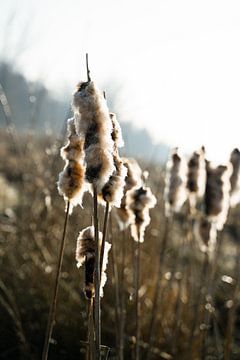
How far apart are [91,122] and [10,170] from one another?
9311mm

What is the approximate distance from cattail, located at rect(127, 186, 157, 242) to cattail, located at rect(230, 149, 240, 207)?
0.62 m

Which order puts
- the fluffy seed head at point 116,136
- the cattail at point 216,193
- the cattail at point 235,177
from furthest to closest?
1. the cattail at point 235,177
2. the cattail at point 216,193
3. the fluffy seed head at point 116,136

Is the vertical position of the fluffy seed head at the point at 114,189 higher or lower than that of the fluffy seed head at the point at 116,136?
lower

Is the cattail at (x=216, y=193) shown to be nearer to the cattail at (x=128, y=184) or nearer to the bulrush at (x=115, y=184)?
the cattail at (x=128, y=184)

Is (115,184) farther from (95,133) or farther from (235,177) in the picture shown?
(235,177)

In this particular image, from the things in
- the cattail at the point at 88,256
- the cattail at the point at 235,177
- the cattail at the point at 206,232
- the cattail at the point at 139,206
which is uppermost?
the cattail at the point at 235,177

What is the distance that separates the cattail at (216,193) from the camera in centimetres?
175

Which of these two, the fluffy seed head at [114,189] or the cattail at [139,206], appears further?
the cattail at [139,206]

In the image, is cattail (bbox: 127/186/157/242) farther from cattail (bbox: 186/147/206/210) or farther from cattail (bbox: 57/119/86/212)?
cattail (bbox: 186/147/206/210)

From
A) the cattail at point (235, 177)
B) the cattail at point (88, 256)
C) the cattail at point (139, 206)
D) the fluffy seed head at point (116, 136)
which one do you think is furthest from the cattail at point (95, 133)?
the cattail at point (235, 177)

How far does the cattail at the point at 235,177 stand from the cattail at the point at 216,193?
104 mm

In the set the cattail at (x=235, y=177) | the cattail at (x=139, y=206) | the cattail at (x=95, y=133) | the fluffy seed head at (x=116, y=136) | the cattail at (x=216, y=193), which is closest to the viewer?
the cattail at (x=95, y=133)

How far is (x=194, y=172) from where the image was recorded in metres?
1.80

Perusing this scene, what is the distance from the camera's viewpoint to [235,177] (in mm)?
1947
